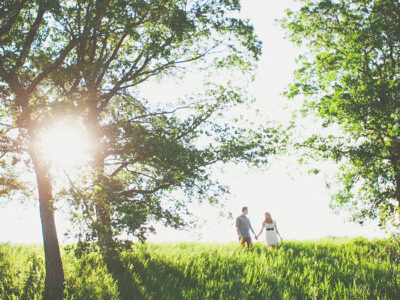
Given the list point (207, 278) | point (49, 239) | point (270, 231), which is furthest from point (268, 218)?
point (49, 239)

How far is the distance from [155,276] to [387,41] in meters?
13.6

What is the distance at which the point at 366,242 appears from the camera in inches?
497

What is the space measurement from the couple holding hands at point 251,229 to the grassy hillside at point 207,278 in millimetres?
1134

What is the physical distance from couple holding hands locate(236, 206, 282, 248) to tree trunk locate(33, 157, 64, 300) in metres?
6.92

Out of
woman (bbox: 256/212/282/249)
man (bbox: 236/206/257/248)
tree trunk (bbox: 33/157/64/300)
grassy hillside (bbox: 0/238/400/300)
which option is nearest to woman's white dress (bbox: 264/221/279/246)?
woman (bbox: 256/212/282/249)

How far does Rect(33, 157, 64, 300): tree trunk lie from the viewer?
24.7 feet

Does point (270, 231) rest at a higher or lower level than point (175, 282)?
higher

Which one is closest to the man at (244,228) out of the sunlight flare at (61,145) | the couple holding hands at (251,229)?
the couple holding hands at (251,229)

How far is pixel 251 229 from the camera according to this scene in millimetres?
11516

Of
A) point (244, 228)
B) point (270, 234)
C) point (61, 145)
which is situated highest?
Answer: point (61, 145)

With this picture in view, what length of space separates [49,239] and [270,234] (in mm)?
8385

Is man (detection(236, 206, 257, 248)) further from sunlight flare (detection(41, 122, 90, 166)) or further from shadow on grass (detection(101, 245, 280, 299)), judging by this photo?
sunlight flare (detection(41, 122, 90, 166))

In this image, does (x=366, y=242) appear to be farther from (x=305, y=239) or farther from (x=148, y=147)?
(x=148, y=147)

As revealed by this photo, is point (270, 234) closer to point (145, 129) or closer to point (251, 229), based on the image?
point (251, 229)
